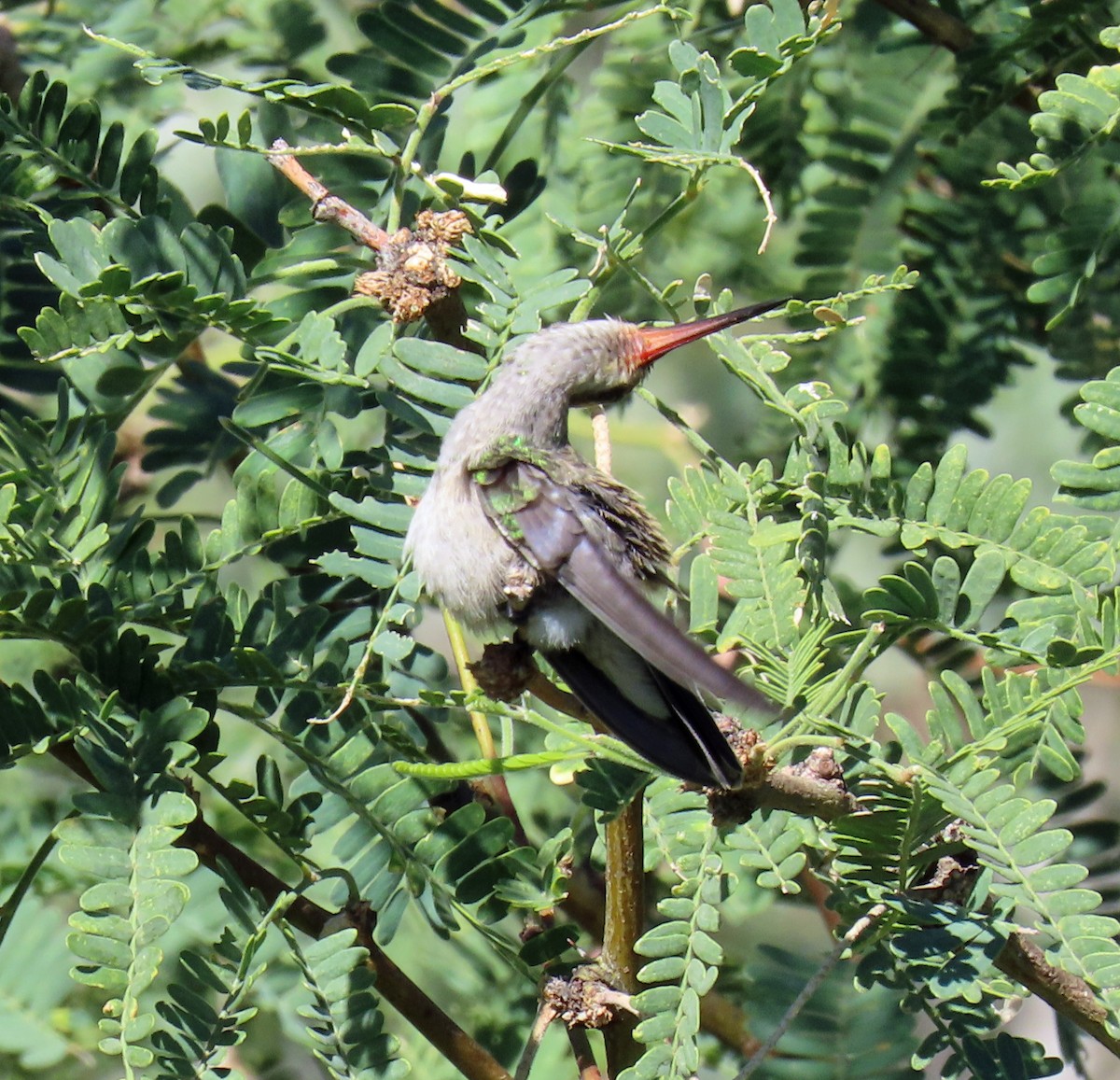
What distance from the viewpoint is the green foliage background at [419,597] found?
1407 mm

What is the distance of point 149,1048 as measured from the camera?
135 cm

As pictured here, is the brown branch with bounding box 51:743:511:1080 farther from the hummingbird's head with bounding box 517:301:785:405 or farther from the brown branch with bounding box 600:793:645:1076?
the hummingbird's head with bounding box 517:301:785:405

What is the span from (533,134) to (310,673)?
125cm

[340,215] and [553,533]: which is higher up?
[340,215]

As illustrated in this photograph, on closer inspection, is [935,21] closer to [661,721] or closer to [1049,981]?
[661,721]

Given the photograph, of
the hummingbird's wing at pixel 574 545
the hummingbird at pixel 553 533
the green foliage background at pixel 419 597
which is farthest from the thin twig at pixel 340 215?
the hummingbird's wing at pixel 574 545

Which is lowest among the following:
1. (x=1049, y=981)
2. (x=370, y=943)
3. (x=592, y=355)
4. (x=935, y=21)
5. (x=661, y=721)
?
(x=370, y=943)

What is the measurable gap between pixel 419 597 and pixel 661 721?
0.50 meters

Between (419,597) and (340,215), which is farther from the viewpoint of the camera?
(419,597)

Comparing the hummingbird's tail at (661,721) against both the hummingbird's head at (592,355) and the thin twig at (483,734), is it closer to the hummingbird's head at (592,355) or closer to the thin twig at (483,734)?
the thin twig at (483,734)

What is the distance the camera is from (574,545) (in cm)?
170

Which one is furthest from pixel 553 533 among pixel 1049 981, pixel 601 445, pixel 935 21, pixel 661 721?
pixel 935 21

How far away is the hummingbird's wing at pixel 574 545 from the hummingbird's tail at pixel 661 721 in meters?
0.03

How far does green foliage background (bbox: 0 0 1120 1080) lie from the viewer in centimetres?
141
